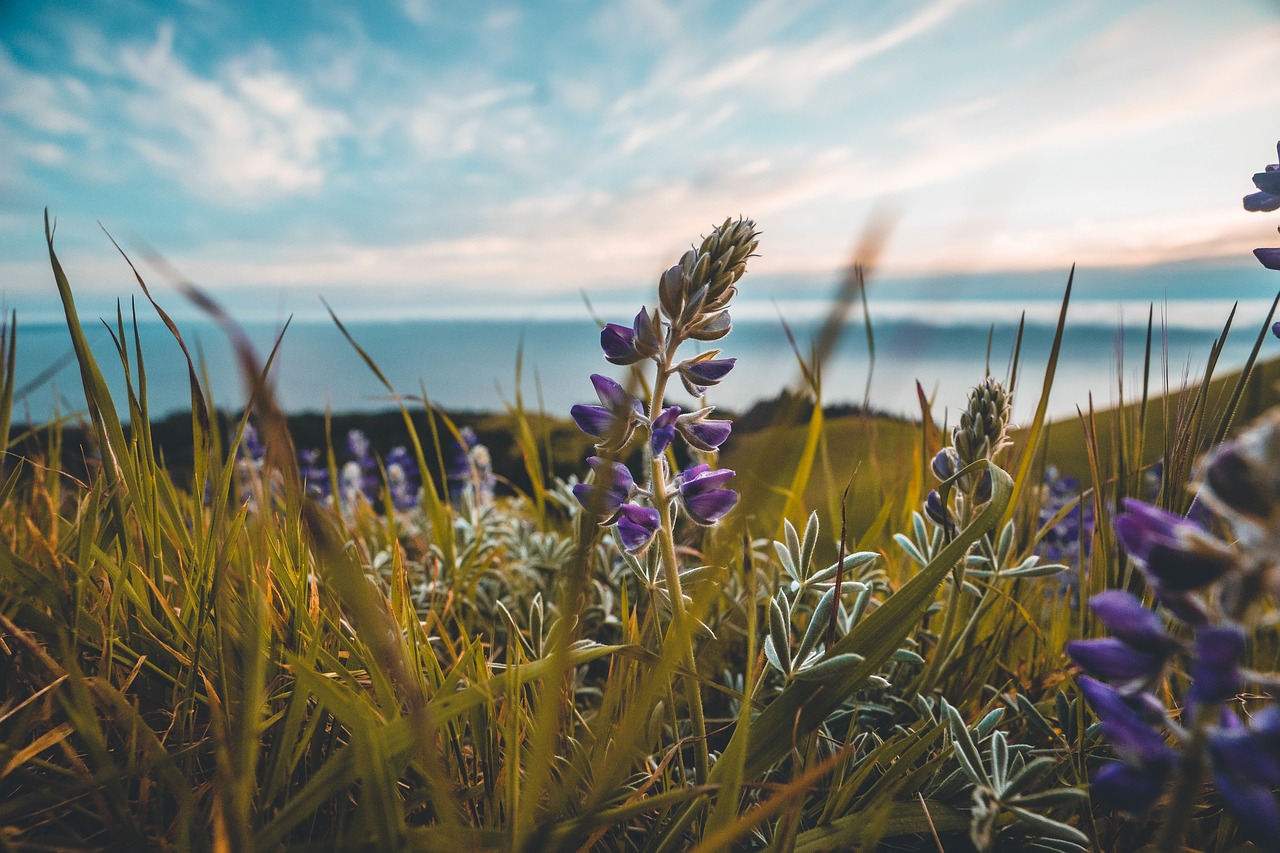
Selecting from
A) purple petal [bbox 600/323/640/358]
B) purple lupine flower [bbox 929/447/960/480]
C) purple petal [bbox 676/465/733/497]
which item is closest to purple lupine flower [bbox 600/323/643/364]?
purple petal [bbox 600/323/640/358]

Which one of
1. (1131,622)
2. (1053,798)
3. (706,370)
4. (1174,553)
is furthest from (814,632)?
(1174,553)

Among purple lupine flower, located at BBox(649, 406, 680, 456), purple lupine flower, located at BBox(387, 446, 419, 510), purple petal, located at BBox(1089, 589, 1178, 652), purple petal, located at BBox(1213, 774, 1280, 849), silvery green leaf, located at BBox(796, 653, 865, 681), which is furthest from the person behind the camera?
purple lupine flower, located at BBox(387, 446, 419, 510)

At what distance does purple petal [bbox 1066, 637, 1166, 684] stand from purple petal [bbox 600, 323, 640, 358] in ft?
2.83

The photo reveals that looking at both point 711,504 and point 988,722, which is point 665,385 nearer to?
point 711,504

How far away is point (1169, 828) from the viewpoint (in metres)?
0.69

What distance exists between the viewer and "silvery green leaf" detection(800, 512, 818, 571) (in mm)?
1647

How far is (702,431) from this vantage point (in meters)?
1.42

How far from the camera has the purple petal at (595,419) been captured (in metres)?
1.29

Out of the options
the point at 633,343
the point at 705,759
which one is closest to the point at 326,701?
the point at 705,759

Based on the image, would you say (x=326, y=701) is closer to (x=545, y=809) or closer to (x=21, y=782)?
(x=545, y=809)

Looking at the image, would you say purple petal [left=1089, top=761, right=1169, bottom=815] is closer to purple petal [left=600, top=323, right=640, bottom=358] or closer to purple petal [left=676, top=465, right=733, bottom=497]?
purple petal [left=676, top=465, right=733, bottom=497]

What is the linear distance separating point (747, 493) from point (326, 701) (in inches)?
28.9

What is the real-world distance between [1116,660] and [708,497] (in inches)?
27.5

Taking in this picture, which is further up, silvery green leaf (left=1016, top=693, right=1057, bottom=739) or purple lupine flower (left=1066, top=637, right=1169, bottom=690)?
purple lupine flower (left=1066, top=637, right=1169, bottom=690)
